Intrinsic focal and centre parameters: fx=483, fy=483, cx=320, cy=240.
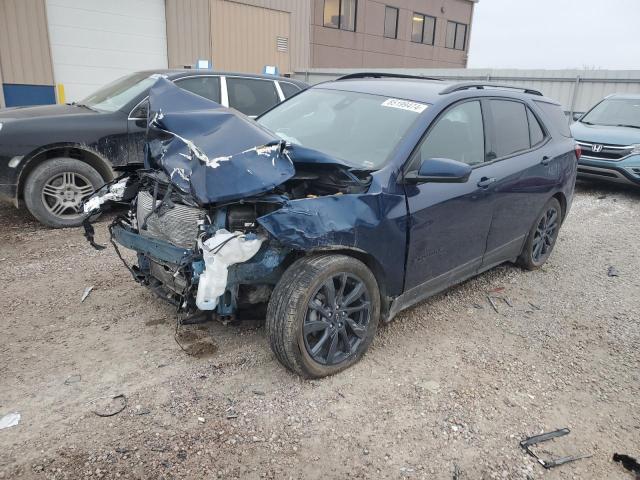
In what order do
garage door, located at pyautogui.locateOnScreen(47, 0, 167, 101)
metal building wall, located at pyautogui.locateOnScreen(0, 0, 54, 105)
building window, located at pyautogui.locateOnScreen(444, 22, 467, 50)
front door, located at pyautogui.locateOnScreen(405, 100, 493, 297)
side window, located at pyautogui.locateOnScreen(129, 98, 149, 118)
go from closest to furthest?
front door, located at pyautogui.locateOnScreen(405, 100, 493, 297)
side window, located at pyautogui.locateOnScreen(129, 98, 149, 118)
metal building wall, located at pyautogui.locateOnScreen(0, 0, 54, 105)
garage door, located at pyautogui.locateOnScreen(47, 0, 167, 101)
building window, located at pyautogui.locateOnScreen(444, 22, 467, 50)

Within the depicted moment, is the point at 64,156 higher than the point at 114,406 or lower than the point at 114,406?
higher

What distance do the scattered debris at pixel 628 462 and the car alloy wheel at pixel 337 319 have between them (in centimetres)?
149

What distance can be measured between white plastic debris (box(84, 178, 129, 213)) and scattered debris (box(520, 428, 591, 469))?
3.09 m

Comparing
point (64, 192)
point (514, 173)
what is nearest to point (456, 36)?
point (514, 173)

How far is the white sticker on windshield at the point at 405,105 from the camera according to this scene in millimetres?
3456

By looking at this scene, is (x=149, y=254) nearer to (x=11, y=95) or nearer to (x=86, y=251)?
(x=86, y=251)

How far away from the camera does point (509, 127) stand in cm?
424

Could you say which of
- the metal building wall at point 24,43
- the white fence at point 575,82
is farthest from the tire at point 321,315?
the metal building wall at point 24,43

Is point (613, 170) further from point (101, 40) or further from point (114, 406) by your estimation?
point (101, 40)

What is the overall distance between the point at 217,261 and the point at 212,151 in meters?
0.65

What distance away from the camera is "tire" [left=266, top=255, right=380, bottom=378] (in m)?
2.73

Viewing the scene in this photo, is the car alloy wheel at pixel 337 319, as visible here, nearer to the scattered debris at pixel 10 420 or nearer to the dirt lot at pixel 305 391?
the dirt lot at pixel 305 391

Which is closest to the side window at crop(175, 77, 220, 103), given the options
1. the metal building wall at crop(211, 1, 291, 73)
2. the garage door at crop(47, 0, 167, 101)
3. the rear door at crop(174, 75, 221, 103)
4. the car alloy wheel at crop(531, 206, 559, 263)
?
the rear door at crop(174, 75, 221, 103)

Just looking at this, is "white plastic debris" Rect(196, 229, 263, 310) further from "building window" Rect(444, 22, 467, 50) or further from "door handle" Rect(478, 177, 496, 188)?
"building window" Rect(444, 22, 467, 50)
